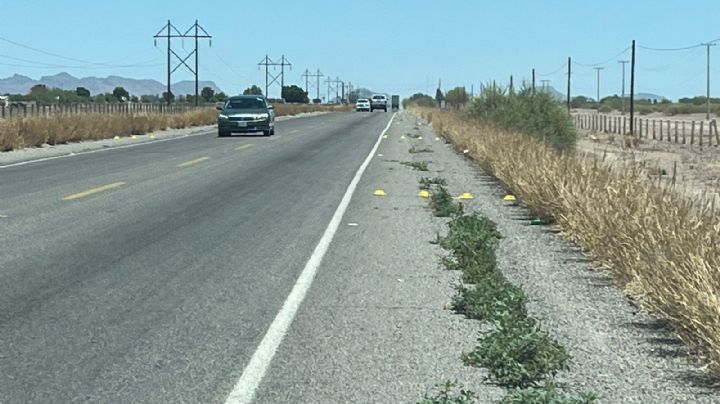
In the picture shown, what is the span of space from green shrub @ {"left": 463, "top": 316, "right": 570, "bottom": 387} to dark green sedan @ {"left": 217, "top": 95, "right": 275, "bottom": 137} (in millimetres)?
35821

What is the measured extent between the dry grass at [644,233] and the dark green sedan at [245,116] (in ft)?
84.8

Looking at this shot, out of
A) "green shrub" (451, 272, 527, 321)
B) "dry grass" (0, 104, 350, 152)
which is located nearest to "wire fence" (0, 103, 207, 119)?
"dry grass" (0, 104, 350, 152)

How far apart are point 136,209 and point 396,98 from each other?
169363 mm

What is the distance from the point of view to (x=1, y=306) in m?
8.22

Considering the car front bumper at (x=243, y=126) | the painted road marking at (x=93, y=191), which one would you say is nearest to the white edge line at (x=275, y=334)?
the painted road marking at (x=93, y=191)

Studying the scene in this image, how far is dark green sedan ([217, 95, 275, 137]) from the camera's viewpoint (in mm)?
42406

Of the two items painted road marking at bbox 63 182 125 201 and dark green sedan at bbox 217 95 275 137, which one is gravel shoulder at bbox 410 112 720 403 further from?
dark green sedan at bbox 217 95 275 137

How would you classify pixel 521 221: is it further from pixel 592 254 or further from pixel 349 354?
pixel 349 354

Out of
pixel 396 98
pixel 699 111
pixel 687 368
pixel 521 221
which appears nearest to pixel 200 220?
pixel 521 221

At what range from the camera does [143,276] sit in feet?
31.7

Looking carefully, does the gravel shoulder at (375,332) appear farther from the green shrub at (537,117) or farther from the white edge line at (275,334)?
the green shrub at (537,117)

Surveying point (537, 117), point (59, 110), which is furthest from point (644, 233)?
point (59, 110)

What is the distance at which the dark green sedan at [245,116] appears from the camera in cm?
4241

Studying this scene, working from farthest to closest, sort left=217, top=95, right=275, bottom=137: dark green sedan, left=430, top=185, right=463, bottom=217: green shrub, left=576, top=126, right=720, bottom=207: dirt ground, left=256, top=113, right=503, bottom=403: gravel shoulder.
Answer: left=217, top=95, right=275, bottom=137: dark green sedan, left=576, top=126, right=720, bottom=207: dirt ground, left=430, top=185, right=463, bottom=217: green shrub, left=256, top=113, right=503, bottom=403: gravel shoulder
